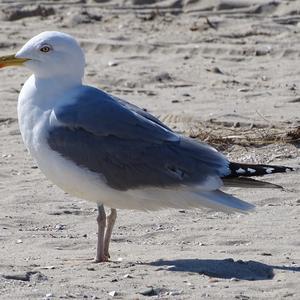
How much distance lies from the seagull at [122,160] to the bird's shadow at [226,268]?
1.07 feet

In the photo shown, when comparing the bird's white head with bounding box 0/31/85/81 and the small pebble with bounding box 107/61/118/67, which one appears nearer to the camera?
the bird's white head with bounding box 0/31/85/81

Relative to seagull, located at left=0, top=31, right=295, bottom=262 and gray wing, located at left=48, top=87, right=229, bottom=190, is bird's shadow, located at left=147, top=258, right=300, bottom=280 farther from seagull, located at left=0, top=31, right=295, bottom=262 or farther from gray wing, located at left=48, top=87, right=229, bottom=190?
gray wing, located at left=48, top=87, right=229, bottom=190

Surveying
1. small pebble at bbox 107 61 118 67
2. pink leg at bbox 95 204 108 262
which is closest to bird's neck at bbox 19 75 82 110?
pink leg at bbox 95 204 108 262

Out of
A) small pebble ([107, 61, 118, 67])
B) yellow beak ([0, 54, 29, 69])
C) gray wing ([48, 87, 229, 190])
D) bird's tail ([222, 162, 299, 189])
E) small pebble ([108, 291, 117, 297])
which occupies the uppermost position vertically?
yellow beak ([0, 54, 29, 69])

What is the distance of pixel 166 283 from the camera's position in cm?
567

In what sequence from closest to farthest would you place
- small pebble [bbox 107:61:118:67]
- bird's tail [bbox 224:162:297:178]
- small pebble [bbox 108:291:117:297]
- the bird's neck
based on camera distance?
small pebble [bbox 108:291:117:297] < bird's tail [bbox 224:162:297:178] < the bird's neck < small pebble [bbox 107:61:118:67]

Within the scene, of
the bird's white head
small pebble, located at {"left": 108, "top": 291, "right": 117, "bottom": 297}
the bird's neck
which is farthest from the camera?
the bird's white head

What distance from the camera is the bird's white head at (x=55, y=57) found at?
6.45 meters

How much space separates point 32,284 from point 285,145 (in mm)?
3465

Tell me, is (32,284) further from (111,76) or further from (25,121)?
(111,76)

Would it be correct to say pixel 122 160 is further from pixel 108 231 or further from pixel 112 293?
pixel 112 293

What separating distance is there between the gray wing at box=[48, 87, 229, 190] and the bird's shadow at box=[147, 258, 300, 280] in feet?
1.40

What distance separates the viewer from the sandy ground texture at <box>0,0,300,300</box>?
577 cm

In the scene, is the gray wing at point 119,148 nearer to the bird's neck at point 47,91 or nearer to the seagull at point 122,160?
the seagull at point 122,160
